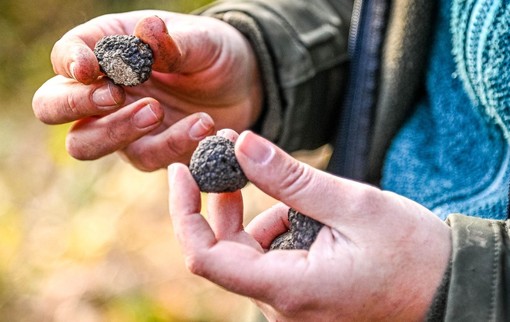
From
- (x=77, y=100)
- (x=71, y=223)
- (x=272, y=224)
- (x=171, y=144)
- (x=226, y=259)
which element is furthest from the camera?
(x=71, y=223)

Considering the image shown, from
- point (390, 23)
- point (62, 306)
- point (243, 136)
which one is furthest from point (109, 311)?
point (243, 136)

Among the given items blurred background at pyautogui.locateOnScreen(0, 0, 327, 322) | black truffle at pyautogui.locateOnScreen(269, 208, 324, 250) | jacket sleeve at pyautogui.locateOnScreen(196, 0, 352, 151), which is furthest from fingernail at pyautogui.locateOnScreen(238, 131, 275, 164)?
blurred background at pyautogui.locateOnScreen(0, 0, 327, 322)

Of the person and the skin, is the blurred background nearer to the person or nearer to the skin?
the person

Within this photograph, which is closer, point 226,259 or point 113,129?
point 226,259

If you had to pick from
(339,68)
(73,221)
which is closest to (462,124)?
(339,68)

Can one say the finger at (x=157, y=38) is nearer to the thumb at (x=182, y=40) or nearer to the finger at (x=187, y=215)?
the thumb at (x=182, y=40)

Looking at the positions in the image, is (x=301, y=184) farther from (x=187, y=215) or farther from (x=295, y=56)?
(x=295, y=56)
